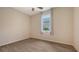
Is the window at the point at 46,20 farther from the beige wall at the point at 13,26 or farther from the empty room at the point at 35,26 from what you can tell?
the beige wall at the point at 13,26

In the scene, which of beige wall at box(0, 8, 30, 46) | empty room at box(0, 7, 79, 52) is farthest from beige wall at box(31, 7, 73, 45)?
beige wall at box(0, 8, 30, 46)

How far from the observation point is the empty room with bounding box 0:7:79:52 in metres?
3.18

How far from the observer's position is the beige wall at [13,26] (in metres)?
3.21

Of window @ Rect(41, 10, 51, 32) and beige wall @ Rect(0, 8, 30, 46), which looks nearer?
beige wall @ Rect(0, 8, 30, 46)

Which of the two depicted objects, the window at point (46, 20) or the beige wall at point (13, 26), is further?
the window at point (46, 20)

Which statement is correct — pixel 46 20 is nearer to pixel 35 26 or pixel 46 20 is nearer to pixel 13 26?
pixel 35 26

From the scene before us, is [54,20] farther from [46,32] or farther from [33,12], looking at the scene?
[33,12]

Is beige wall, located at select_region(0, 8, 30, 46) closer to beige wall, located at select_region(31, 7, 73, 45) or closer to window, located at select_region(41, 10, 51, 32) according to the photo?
beige wall, located at select_region(31, 7, 73, 45)

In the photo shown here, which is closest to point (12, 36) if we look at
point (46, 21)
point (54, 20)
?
point (46, 21)

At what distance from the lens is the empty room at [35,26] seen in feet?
10.4

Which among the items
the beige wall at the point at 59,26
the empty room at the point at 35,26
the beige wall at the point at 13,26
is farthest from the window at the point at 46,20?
the beige wall at the point at 13,26

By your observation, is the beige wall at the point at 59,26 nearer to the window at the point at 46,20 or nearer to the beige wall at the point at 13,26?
the window at the point at 46,20

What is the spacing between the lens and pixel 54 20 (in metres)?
3.41
